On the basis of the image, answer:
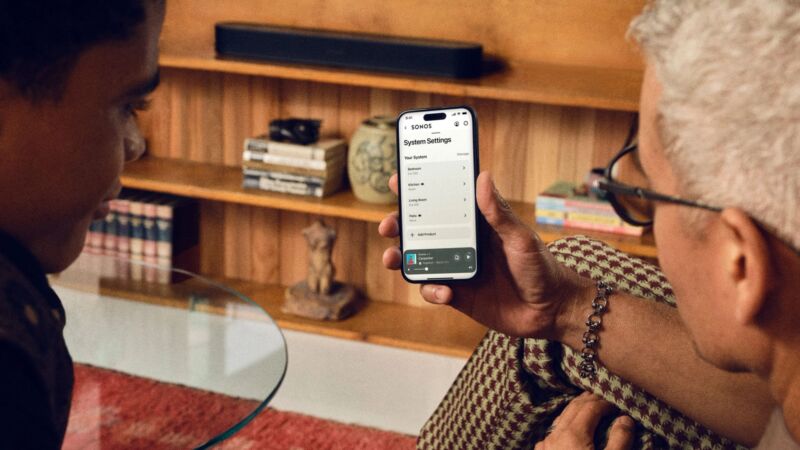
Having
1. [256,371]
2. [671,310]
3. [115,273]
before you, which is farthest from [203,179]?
[671,310]

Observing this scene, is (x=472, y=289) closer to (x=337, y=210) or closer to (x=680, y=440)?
(x=680, y=440)

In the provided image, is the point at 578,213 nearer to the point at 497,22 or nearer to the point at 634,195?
the point at 497,22

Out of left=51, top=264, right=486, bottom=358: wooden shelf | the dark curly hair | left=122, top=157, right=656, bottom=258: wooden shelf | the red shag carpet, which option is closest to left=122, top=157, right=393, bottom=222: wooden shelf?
left=122, top=157, right=656, bottom=258: wooden shelf

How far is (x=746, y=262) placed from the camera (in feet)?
2.31

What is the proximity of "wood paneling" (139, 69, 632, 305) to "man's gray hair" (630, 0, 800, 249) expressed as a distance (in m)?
1.52

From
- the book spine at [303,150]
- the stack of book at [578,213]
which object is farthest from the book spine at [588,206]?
the book spine at [303,150]

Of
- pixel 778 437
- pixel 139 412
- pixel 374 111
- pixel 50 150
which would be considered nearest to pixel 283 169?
pixel 374 111

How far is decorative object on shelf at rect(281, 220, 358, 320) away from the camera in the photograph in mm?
2314

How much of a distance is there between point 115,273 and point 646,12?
4.65ft

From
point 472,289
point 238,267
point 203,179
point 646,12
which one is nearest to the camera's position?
point 646,12

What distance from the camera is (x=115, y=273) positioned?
191 centimetres

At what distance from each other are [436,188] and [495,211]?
0.12 m

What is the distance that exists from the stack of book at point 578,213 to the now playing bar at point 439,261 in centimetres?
95

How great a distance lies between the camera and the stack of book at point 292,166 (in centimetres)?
227
